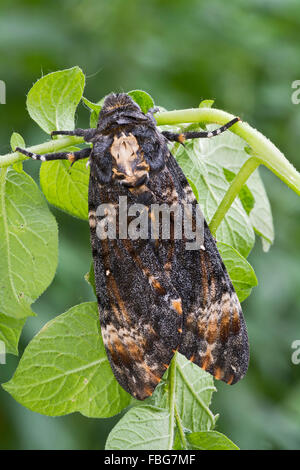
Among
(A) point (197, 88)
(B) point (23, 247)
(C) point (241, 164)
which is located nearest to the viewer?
(B) point (23, 247)

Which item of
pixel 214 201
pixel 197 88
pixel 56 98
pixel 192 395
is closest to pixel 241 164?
pixel 214 201

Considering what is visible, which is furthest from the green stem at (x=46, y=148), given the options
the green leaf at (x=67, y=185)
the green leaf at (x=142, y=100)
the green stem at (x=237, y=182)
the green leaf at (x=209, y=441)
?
the green leaf at (x=209, y=441)

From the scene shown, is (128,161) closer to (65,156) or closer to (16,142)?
(65,156)

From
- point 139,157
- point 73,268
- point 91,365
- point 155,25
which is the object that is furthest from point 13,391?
point 155,25

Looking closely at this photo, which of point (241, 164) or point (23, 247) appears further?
point (241, 164)

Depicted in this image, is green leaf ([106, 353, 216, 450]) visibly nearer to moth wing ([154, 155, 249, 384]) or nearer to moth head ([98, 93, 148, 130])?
moth wing ([154, 155, 249, 384])

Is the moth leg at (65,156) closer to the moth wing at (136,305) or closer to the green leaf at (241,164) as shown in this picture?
the moth wing at (136,305)

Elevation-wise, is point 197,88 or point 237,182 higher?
point 197,88
